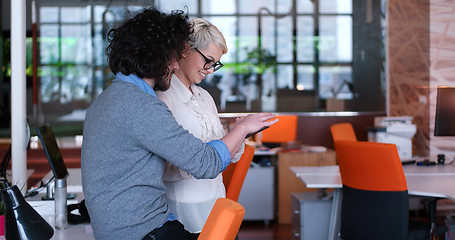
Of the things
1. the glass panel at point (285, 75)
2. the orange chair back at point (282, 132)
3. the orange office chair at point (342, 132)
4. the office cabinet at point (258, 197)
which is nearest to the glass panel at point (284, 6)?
the glass panel at point (285, 75)

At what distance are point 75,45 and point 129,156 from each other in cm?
951

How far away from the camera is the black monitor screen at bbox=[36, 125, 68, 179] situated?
9.13ft

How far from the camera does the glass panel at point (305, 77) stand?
984cm

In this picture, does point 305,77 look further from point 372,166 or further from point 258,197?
point 372,166

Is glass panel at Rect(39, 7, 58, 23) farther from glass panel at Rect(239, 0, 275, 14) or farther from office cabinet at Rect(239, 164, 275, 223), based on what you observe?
office cabinet at Rect(239, 164, 275, 223)

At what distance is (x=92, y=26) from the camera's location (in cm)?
1047

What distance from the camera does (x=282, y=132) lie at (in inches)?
296

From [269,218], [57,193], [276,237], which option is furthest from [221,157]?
[269,218]

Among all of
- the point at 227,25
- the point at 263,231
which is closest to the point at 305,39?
the point at 227,25

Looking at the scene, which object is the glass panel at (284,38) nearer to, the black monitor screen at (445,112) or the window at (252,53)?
the window at (252,53)

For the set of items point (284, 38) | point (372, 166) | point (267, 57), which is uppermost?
point (284, 38)

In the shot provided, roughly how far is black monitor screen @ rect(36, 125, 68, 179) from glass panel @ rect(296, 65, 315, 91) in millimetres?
7155

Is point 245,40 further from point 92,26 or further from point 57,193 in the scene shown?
point 57,193

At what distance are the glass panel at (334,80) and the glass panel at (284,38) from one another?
67 centimetres
